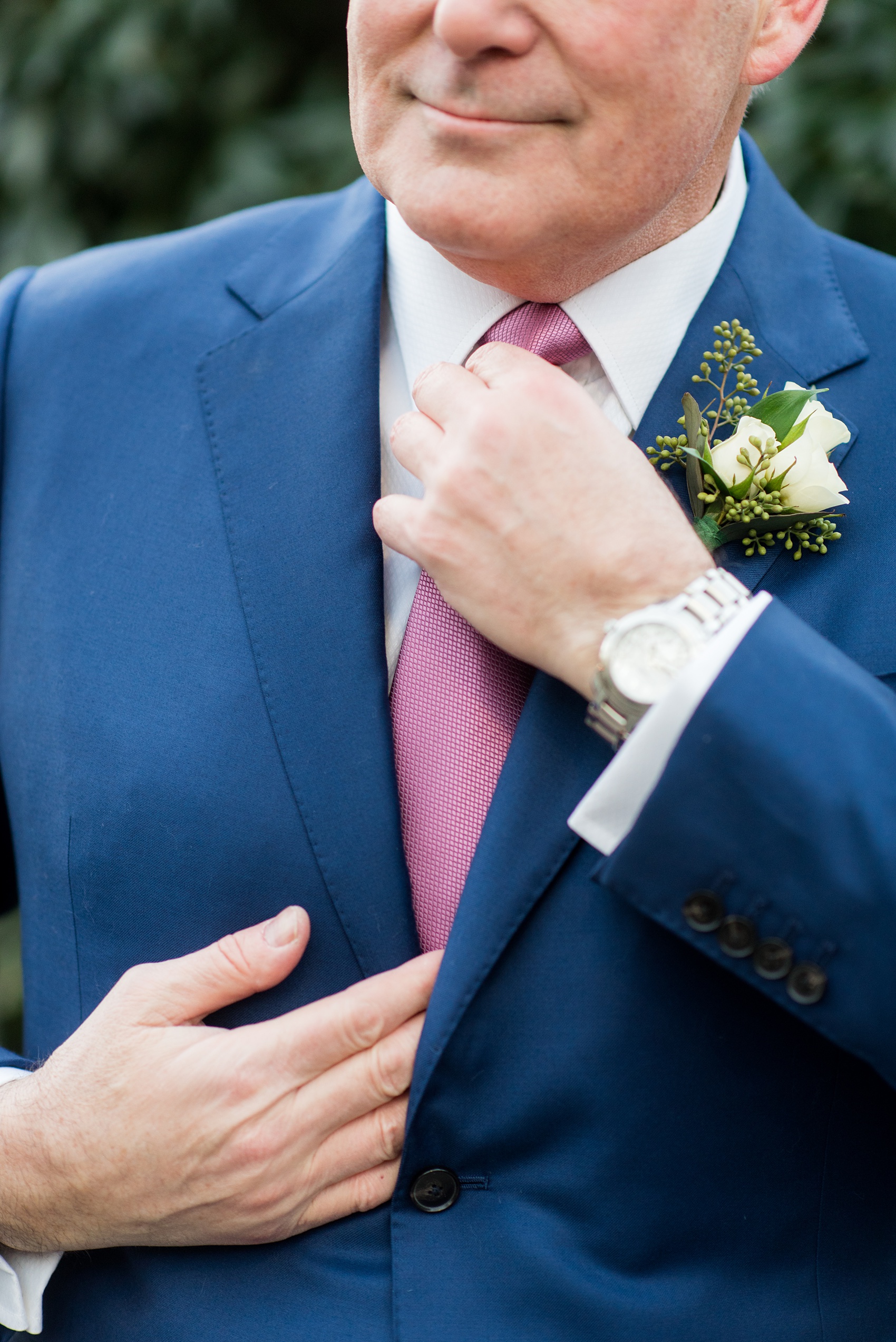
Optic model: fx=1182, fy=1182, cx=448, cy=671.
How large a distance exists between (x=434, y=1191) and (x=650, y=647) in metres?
0.70

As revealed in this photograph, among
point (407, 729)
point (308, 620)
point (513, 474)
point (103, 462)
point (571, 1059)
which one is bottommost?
point (571, 1059)

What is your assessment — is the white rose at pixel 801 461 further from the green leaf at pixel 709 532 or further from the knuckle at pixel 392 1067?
the knuckle at pixel 392 1067

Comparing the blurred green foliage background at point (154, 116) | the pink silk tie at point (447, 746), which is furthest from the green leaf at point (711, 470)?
the blurred green foliage background at point (154, 116)

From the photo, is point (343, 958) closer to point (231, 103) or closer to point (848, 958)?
point (848, 958)

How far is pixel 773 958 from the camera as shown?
1.27 meters

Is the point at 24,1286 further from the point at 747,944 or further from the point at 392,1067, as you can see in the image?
the point at 747,944

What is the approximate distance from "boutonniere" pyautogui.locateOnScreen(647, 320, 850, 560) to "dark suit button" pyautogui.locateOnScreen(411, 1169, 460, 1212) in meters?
0.84

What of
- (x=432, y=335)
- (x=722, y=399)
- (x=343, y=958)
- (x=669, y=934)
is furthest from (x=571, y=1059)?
(x=432, y=335)

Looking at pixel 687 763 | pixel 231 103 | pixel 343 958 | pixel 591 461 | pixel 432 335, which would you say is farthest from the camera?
pixel 231 103

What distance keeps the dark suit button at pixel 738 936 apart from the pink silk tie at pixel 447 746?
341 mm

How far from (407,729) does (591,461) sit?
1.38ft

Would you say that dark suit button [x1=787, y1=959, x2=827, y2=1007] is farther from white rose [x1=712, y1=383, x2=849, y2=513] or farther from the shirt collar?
the shirt collar

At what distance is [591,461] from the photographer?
1.38 m

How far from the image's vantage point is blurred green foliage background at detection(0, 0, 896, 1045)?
2.79 meters
